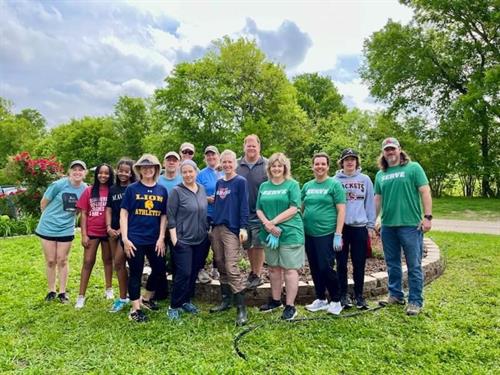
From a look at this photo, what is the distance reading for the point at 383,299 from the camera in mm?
4629

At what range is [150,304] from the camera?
4461mm

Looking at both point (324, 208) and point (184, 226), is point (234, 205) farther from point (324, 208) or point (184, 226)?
point (324, 208)

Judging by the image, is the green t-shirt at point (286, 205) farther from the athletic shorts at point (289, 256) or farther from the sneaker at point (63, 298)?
the sneaker at point (63, 298)

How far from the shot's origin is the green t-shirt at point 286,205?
3.96 m

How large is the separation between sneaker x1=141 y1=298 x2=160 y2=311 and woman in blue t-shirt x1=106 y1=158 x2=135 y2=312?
0.23 metres

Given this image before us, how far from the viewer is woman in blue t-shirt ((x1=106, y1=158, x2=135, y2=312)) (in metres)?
4.32

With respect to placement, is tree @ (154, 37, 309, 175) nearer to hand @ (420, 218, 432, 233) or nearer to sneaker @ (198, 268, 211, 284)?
sneaker @ (198, 268, 211, 284)

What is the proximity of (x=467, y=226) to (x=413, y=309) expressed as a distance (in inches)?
370

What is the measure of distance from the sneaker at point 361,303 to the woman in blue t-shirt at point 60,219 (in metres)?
3.38

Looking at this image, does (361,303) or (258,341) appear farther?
(361,303)

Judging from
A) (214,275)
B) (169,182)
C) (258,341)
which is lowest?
(258,341)

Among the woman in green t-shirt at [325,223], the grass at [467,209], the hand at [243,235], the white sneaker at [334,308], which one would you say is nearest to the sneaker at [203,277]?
the hand at [243,235]

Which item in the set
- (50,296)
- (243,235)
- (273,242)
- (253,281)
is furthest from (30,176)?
(273,242)

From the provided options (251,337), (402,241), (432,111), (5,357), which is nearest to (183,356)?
(251,337)
